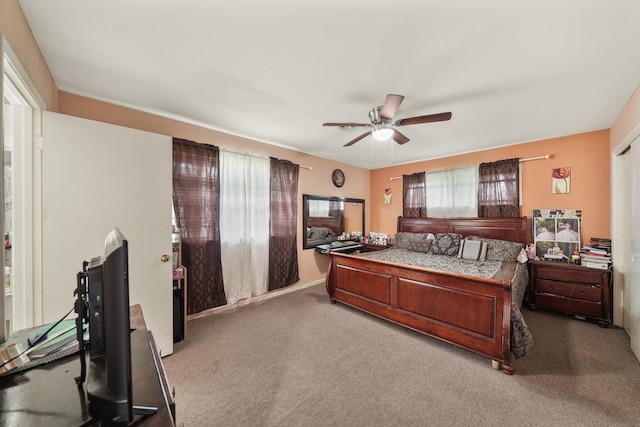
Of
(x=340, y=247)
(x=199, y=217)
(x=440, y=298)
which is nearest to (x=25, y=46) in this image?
(x=199, y=217)

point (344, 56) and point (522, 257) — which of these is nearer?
point (344, 56)

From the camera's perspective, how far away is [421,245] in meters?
4.07

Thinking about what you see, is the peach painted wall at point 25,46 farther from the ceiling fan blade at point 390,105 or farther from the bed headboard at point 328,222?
the bed headboard at point 328,222

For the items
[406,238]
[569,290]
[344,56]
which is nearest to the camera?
[344,56]

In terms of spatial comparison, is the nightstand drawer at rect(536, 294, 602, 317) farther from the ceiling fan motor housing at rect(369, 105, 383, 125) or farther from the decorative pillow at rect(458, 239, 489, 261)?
the ceiling fan motor housing at rect(369, 105, 383, 125)

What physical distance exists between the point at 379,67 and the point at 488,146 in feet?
9.74

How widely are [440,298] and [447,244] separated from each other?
1.63m

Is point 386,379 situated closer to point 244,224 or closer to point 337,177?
point 244,224

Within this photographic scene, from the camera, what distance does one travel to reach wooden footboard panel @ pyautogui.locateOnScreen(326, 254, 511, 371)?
202 cm

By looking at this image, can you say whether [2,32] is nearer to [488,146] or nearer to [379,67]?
[379,67]

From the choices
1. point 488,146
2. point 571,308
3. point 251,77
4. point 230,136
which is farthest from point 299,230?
point 571,308

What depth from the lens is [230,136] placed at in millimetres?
3242

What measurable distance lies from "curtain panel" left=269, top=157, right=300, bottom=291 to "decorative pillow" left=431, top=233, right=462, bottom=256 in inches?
89.0

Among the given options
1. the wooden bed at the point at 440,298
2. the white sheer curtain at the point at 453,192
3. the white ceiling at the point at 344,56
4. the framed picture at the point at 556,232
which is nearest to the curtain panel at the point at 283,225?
the wooden bed at the point at 440,298
